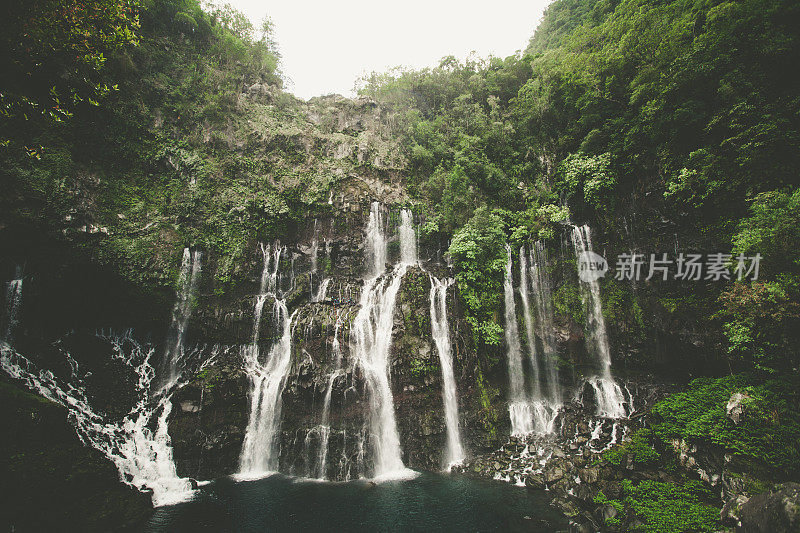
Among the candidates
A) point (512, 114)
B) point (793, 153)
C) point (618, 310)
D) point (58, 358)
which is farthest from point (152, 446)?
point (512, 114)

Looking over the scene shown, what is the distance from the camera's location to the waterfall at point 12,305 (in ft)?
37.2

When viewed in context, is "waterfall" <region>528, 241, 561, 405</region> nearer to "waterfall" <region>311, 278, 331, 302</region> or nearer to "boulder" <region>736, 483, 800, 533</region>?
"boulder" <region>736, 483, 800, 533</region>

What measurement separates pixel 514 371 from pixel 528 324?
87.7 inches

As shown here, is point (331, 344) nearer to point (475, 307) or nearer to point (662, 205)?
point (475, 307)

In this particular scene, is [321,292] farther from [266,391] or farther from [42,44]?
[42,44]

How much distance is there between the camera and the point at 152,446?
36.7ft

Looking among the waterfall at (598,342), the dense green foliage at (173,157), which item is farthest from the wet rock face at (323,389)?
the waterfall at (598,342)

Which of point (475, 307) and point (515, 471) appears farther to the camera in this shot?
point (475, 307)

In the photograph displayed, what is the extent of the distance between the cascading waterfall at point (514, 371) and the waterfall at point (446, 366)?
246 centimetres

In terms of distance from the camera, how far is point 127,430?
11242 mm

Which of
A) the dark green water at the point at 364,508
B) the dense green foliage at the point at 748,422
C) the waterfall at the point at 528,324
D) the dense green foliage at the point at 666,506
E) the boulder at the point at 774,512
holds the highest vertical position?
the waterfall at the point at 528,324

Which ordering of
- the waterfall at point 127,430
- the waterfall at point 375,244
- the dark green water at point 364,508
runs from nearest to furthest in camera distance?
the dark green water at point 364,508, the waterfall at point 127,430, the waterfall at point 375,244

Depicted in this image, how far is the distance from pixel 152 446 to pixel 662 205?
21474mm

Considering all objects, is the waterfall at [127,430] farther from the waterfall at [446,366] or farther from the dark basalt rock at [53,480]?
the waterfall at [446,366]
